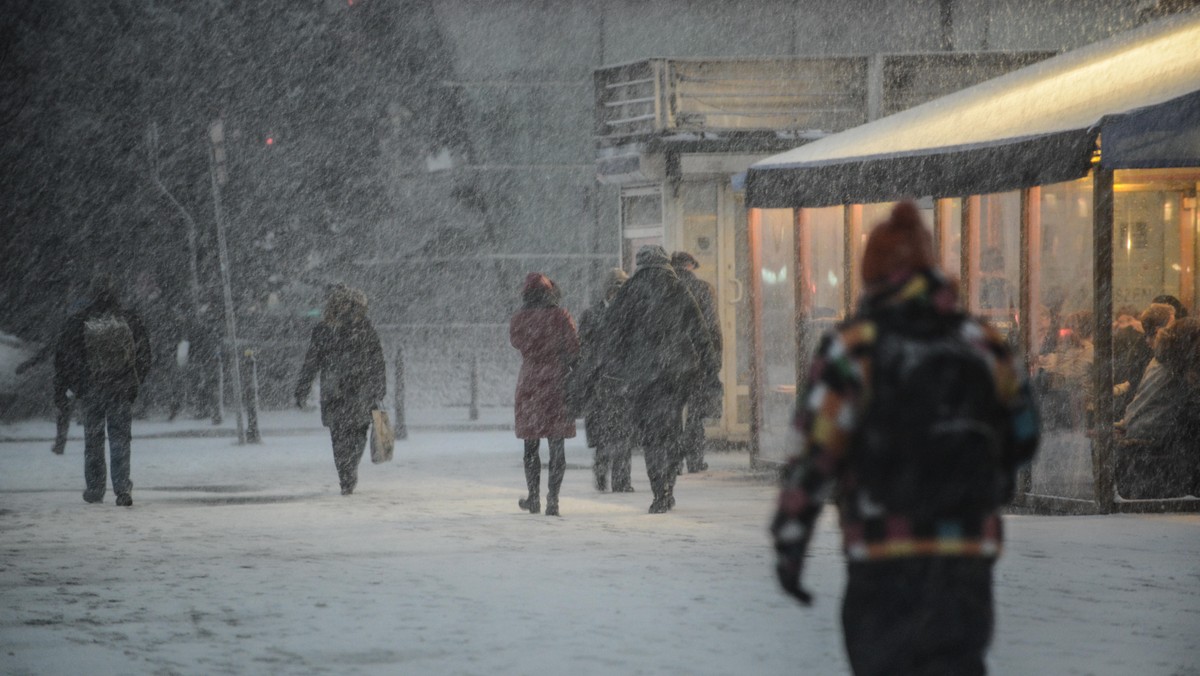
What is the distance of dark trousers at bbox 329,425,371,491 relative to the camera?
13.6m

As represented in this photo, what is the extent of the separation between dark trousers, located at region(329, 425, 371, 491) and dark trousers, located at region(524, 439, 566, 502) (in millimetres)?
2148

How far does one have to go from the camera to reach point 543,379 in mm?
11938

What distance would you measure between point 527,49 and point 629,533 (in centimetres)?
1738

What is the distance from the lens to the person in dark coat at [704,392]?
1414 centimetres

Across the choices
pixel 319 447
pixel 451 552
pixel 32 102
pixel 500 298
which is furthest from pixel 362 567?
pixel 32 102

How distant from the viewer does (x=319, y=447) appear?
19250mm

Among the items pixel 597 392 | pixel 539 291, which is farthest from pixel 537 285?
pixel 597 392

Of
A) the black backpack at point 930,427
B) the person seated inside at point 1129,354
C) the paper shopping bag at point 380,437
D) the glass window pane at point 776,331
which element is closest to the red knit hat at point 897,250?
the black backpack at point 930,427

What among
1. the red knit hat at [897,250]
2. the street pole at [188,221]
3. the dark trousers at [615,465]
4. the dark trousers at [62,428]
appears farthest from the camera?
the street pole at [188,221]

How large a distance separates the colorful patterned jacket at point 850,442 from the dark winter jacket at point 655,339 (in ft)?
25.0

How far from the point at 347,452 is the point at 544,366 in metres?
2.56

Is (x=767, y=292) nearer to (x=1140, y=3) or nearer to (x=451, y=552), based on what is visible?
(x=451, y=552)

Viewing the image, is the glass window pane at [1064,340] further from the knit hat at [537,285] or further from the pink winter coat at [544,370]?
the knit hat at [537,285]

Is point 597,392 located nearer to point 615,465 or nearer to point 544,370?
point 615,465
